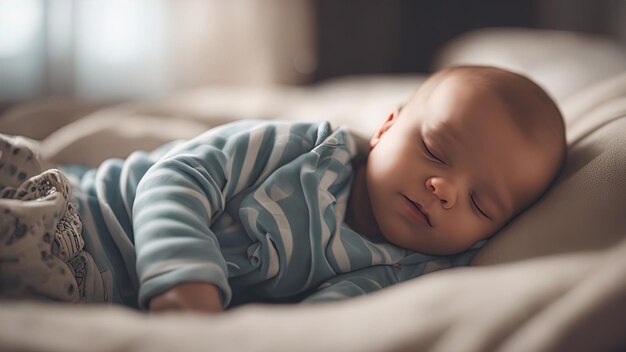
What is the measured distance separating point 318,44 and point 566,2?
1138mm

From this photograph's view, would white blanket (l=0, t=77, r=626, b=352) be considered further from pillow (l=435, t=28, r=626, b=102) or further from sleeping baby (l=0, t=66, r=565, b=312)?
pillow (l=435, t=28, r=626, b=102)

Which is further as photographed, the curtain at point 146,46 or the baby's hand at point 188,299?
the curtain at point 146,46

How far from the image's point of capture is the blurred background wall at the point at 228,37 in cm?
223

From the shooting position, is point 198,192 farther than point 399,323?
Yes

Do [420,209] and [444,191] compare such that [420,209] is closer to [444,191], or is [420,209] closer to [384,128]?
[444,191]

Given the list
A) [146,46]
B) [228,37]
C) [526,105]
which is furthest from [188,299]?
[228,37]

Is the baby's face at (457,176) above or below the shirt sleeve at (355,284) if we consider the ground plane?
above

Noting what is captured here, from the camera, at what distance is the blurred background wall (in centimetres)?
223

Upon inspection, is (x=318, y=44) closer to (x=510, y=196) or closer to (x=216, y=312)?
(x=510, y=196)

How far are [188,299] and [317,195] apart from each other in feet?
0.90

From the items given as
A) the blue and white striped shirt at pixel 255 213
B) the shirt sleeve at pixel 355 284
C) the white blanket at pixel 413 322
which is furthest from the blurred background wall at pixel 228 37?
the white blanket at pixel 413 322

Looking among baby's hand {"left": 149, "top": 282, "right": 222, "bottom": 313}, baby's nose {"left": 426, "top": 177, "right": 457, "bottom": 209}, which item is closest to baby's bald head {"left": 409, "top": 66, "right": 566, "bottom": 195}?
baby's nose {"left": 426, "top": 177, "right": 457, "bottom": 209}

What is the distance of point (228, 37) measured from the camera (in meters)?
2.70

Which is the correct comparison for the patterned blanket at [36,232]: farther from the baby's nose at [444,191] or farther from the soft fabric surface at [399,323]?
the baby's nose at [444,191]
